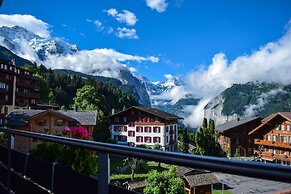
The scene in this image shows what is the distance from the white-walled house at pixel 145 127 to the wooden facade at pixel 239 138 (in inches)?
396

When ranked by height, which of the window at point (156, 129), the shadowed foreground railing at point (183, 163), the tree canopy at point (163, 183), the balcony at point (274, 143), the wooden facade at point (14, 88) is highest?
the wooden facade at point (14, 88)

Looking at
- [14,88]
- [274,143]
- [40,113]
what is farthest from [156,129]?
[14,88]

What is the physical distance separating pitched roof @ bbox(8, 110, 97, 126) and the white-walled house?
44.7 feet

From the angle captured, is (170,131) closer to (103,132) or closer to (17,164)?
(103,132)

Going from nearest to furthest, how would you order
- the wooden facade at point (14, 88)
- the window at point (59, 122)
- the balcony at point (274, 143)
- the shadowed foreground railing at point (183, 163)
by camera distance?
the shadowed foreground railing at point (183, 163), the window at point (59, 122), the balcony at point (274, 143), the wooden facade at point (14, 88)

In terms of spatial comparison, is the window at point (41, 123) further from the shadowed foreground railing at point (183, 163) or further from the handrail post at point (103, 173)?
the handrail post at point (103, 173)

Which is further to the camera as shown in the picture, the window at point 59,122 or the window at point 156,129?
the window at point 156,129

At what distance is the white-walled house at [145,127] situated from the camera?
212ft

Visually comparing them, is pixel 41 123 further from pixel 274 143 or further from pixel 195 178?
pixel 195 178

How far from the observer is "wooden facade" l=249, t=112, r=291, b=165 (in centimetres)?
5283

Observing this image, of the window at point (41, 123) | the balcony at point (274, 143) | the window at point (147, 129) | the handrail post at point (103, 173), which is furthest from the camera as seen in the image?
the window at point (147, 129)

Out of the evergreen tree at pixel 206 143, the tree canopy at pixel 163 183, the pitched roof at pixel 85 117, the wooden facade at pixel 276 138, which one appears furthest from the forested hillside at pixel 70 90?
the tree canopy at pixel 163 183

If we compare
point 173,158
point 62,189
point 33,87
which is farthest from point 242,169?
point 33,87

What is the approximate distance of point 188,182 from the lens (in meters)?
2.10
